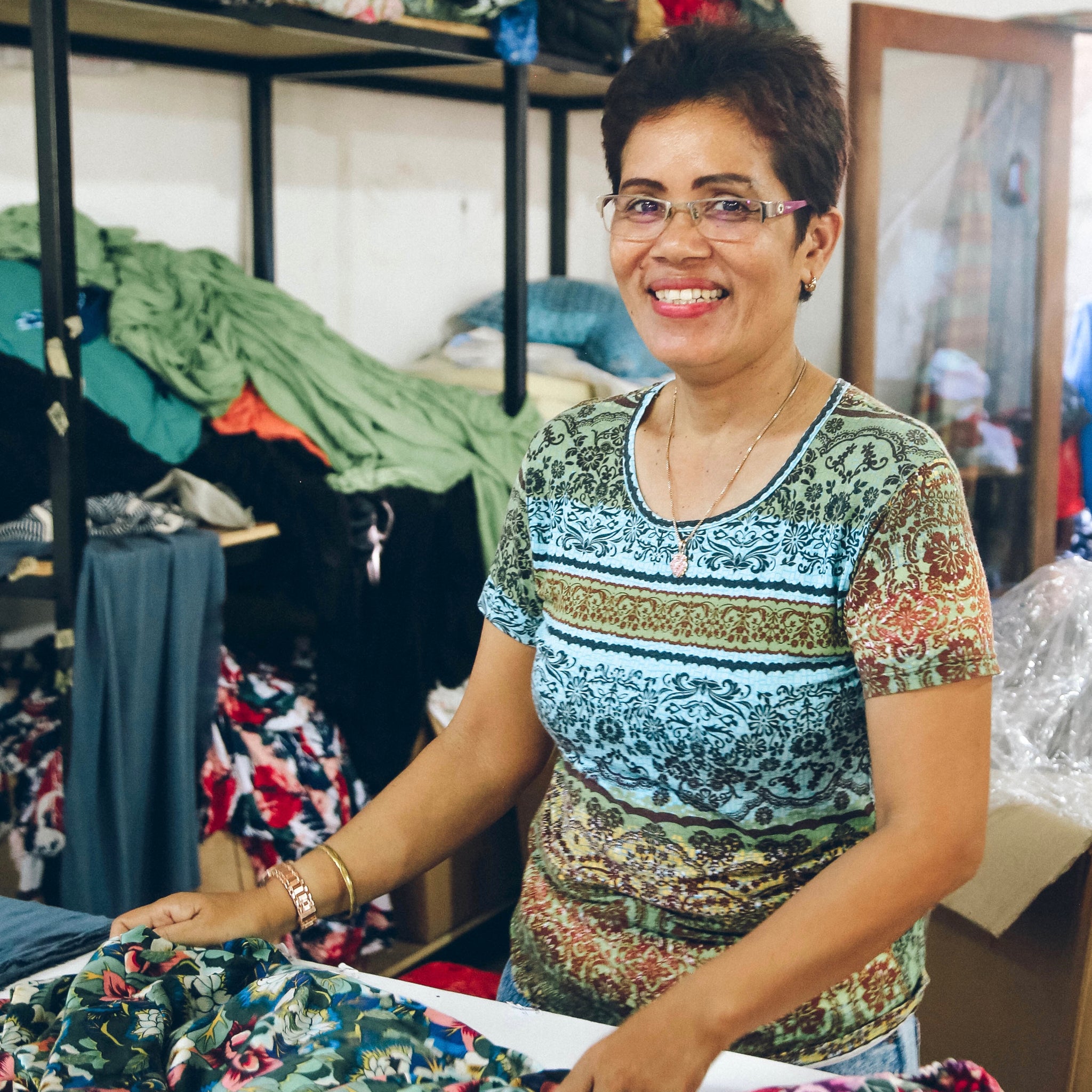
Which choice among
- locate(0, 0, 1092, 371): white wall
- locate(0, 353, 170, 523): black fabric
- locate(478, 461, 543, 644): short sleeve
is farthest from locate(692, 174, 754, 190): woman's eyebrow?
locate(0, 0, 1092, 371): white wall

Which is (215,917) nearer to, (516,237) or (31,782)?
(31,782)

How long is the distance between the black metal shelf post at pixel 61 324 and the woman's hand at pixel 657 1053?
1.27 meters

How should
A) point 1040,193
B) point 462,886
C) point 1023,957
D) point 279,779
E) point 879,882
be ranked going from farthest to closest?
point 1040,193 < point 462,886 < point 279,779 < point 1023,957 < point 879,882

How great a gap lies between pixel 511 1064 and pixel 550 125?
324 centimetres

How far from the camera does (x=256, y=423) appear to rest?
2350mm

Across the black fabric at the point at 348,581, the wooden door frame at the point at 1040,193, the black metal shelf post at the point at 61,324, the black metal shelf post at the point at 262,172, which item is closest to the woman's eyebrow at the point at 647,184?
the black metal shelf post at the point at 61,324

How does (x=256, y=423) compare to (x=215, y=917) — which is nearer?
(x=215, y=917)

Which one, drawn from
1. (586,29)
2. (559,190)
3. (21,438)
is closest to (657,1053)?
(21,438)

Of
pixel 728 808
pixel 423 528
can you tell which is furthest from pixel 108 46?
pixel 728 808

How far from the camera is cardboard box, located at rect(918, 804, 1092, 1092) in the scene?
1.82 metres

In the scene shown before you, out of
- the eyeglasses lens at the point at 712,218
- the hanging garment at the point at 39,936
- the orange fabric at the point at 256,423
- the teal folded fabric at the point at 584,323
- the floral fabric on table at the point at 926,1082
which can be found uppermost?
the eyeglasses lens at the point at 712,218

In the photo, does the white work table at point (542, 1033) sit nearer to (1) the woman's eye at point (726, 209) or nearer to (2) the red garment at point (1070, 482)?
(1) the woman's eye at point (726, 209)

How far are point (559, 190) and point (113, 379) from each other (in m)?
1.96

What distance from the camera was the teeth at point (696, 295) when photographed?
114 centimetres
